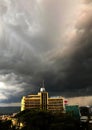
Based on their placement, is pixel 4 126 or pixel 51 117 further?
pixel 4 126

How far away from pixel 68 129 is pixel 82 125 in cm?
2117

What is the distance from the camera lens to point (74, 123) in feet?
503

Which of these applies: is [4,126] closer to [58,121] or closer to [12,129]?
[12,129]

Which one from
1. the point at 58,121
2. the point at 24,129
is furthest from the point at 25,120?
the point at 58,121

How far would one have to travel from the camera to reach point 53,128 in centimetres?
14662

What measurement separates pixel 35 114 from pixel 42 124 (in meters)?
9.78

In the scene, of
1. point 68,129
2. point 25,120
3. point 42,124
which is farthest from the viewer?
point 25,120

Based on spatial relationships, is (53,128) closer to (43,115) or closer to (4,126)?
(43,115)

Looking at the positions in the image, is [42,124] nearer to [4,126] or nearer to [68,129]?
[68,129]

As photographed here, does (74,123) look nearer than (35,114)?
Yes

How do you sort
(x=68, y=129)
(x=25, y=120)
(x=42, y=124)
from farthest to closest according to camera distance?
1. (x=25, y=120)
2. (x=42, y=124)
3. (x=68, y=129)

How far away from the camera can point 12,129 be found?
182125 millimetres

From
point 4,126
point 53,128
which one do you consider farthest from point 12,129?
point 53,128

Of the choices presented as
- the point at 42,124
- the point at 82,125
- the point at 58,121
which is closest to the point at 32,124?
the point at 42,124
